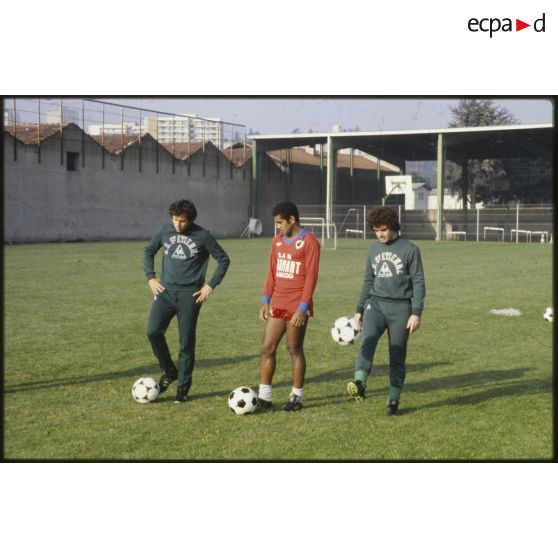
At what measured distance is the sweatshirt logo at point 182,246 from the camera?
26.9 ft

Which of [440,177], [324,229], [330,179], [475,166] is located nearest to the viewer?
[440,177]

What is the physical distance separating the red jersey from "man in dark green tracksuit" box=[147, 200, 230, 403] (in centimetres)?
71

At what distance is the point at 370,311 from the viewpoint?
785cm

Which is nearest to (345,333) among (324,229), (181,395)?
(181,395)

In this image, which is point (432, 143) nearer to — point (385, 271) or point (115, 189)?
point (115, 189)

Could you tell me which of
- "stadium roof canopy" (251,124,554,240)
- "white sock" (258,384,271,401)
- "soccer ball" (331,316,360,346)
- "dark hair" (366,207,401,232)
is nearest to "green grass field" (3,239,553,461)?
"white sock" (258,384,271,401)

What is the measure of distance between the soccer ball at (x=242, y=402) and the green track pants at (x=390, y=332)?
1091 mm

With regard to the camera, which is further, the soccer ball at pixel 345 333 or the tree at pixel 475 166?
the tree at pixel 475 166

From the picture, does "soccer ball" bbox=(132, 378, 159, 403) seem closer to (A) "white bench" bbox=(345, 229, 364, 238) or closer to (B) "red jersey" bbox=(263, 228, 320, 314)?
(B) "red jersey" bbox=(263, 228, 320, 314)

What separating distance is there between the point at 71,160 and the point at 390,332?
33.9 m

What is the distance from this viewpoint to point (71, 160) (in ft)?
128

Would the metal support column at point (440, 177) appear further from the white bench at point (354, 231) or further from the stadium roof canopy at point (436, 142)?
the white bench at point (354, 231)

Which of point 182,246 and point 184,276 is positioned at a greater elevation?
point 182,246

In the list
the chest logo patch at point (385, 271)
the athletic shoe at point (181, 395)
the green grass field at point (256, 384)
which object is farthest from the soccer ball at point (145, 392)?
the chest logo patch at point (385, 271)
